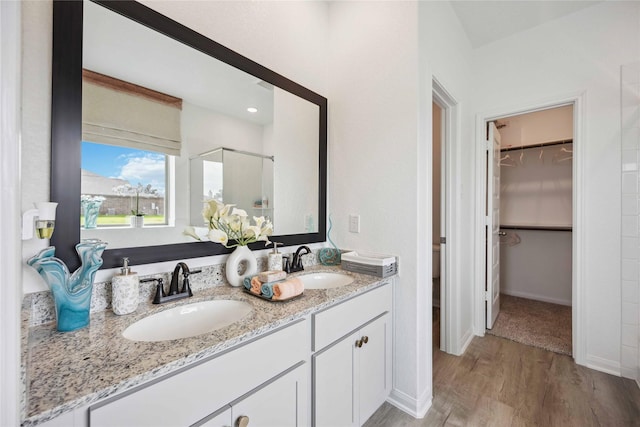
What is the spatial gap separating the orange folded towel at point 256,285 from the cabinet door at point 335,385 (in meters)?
0.37

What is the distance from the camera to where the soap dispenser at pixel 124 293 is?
3.27 ft

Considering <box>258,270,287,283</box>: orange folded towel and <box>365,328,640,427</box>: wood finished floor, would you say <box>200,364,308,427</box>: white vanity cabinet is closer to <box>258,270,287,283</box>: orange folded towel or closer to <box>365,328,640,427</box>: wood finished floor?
<box>258,270,287,283</box>: orange folded towel

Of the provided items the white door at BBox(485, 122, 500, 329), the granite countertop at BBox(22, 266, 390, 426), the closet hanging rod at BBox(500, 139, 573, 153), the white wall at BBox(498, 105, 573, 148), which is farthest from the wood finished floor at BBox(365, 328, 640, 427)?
the white wall at BBox(498, 105, 573, 148)

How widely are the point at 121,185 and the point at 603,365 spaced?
10.9 ft

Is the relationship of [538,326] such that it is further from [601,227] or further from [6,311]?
[6,311]

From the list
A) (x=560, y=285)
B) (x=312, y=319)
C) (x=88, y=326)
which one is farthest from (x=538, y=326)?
(x=88, y=326)

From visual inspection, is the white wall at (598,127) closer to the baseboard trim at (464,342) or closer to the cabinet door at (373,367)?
the baseboard trim at (464,342)

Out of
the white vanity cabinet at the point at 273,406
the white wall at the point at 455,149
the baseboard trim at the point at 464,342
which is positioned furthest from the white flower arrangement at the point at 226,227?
the baseboard trim at the point at 464,342

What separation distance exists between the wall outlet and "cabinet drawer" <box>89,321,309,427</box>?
0.95 meters

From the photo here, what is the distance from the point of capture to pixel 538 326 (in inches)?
109

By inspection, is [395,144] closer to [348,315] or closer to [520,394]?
[348,315]

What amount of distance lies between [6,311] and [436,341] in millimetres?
2770

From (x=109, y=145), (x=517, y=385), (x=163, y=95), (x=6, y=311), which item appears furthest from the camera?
(x=517, y=385)

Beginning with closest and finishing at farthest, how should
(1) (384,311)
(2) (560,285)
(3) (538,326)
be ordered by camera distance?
(1) (384,311), (3) (538,326), (2) (560,285)
